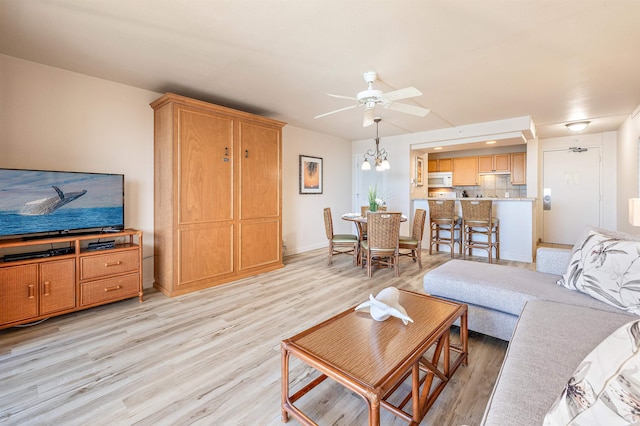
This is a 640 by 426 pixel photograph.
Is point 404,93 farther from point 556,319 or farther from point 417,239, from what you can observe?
point 417,239

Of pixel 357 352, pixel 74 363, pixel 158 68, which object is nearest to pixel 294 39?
pixel 158 68

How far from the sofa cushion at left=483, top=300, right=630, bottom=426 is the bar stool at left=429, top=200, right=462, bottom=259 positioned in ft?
11.5

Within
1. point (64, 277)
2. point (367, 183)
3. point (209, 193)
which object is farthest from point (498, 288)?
point (367, 183)

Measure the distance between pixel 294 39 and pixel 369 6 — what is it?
26.6 inches

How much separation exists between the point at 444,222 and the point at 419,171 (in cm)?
164

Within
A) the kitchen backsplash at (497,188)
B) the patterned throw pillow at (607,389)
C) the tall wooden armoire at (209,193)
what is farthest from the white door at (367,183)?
the patterned throw pillow at (607,389)

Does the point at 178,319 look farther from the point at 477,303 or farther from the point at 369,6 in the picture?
Result: the point at 369,6

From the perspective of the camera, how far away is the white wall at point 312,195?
5.42m

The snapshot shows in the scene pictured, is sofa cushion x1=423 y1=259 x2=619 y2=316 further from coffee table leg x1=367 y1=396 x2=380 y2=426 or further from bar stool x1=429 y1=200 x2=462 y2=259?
bar stool x1=429 y1=200 x2=462 y2=259

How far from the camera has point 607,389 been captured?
24.2 inches

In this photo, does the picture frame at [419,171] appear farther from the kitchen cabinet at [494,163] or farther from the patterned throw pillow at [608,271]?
the patterned throw pillow at [608,271]

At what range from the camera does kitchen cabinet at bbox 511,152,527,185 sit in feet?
22.2

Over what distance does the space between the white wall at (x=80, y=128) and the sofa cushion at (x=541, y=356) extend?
3.73 meters

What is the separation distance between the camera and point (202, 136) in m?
3.46
